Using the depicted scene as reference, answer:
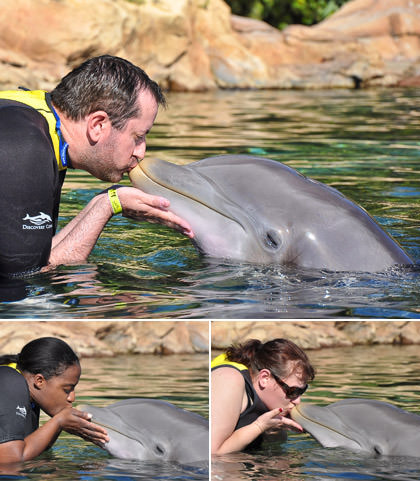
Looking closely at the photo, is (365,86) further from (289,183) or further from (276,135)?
(289,183)

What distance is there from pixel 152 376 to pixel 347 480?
1.13m

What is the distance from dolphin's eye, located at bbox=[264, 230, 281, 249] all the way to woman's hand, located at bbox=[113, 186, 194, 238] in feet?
1.48

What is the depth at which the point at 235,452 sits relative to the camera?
10.00 ft

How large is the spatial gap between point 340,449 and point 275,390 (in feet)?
1.20

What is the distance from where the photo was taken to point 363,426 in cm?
395

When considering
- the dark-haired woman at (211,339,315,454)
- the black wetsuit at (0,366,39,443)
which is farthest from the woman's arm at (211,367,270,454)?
the black wetsuit at (0,366,39,443)

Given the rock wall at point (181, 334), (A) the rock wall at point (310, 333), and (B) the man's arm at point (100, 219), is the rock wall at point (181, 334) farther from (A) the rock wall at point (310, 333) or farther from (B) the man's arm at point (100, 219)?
(B) the man's arm at point (100, 219)

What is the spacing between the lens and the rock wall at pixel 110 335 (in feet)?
9.91

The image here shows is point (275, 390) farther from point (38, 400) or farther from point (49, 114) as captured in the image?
point (49, 114)

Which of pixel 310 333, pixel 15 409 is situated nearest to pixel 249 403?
pixel 310 333

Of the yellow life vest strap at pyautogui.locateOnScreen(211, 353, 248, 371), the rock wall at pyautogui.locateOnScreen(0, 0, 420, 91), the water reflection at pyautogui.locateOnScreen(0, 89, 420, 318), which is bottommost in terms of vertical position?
the yellow life vest strap at pyautogui.locateOnScreen(211, 353, 248, 371)

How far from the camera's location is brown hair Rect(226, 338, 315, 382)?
3.20 meters

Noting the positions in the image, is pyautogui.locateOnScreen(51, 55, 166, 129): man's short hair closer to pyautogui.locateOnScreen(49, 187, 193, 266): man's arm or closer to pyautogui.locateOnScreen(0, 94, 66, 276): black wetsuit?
pyautogui.locateOnScreen(0, 94, 66, 276): black wetsuit

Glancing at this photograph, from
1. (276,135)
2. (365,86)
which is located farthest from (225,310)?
(365,86)
